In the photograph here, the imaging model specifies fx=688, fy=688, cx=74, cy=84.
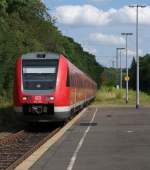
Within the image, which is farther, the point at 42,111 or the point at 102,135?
the point at 42,111

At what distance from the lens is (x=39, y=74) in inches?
Answer: 1127

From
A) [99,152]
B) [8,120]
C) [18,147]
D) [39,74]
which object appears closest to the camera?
[99,152]

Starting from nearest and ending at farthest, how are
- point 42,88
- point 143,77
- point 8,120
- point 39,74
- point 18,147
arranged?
1. point 18,147
2. point 42,88
3. point 39,74
4. point 8,120
5. point 143,77

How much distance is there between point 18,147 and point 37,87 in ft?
23.1

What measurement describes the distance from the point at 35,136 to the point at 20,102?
198 cm

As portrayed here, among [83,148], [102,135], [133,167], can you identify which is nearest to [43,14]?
[102,135]

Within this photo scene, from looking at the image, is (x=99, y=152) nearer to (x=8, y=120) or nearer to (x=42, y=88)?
(x=42, y=88)

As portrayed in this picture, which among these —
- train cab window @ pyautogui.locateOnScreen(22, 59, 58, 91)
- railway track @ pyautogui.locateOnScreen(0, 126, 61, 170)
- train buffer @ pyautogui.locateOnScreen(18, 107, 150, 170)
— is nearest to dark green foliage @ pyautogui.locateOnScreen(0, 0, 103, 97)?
train cab window @ pyautogui.locateOnScreen(22, 59, 58, 91)

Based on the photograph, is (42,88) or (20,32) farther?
(20,32)

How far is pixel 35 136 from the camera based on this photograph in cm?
2644

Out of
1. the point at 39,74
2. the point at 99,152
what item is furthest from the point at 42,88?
the point at 99,152

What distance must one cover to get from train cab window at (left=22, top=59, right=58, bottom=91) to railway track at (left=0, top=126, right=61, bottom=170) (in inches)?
Answer: 76.4

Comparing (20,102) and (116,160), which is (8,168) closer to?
(116,160)

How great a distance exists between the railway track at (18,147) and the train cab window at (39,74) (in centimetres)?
194
